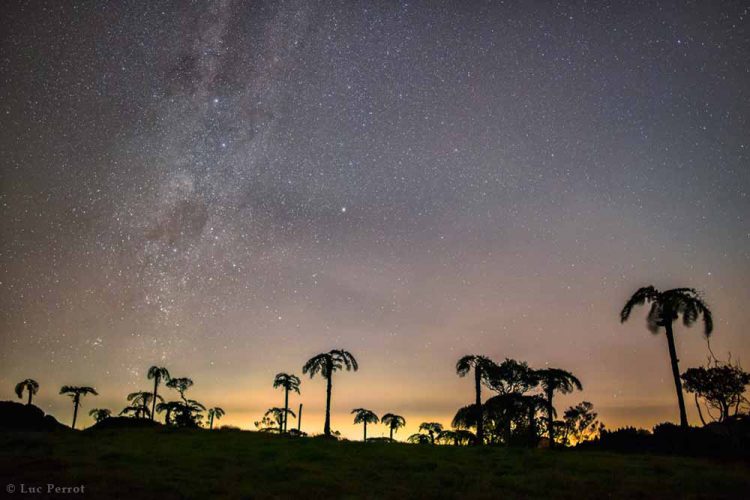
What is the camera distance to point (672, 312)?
30203 millimetres

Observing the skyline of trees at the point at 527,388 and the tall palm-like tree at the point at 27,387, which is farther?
the tall palm-like tree at the point at 27,387

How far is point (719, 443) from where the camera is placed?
30469mm

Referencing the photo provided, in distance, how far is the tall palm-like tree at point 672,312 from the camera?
2939 cm

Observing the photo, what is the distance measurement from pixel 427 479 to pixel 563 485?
5.35 meters

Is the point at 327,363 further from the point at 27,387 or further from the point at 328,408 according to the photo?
the point at 27,387

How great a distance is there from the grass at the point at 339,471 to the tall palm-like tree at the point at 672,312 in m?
5.92

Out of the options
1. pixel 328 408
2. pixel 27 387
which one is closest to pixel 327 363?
pixel 328 408

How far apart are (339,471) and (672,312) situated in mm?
23243

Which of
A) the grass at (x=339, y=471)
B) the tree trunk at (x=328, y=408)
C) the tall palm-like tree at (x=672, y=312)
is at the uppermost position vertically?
the tall palm-like tree at (x=672, y=312)

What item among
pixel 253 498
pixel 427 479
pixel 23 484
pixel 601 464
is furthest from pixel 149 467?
pixel 601 464

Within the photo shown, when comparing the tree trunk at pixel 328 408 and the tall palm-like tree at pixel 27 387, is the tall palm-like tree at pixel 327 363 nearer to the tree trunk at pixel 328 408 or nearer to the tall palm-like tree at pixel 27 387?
the tree trunk at pixel 328 408

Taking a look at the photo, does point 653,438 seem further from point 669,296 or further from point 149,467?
point 149,467

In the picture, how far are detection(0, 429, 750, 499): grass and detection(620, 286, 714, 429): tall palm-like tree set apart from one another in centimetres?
592

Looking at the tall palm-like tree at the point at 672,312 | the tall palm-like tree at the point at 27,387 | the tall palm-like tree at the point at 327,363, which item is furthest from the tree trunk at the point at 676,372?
the tall palm-like tree at the point at 27,387
